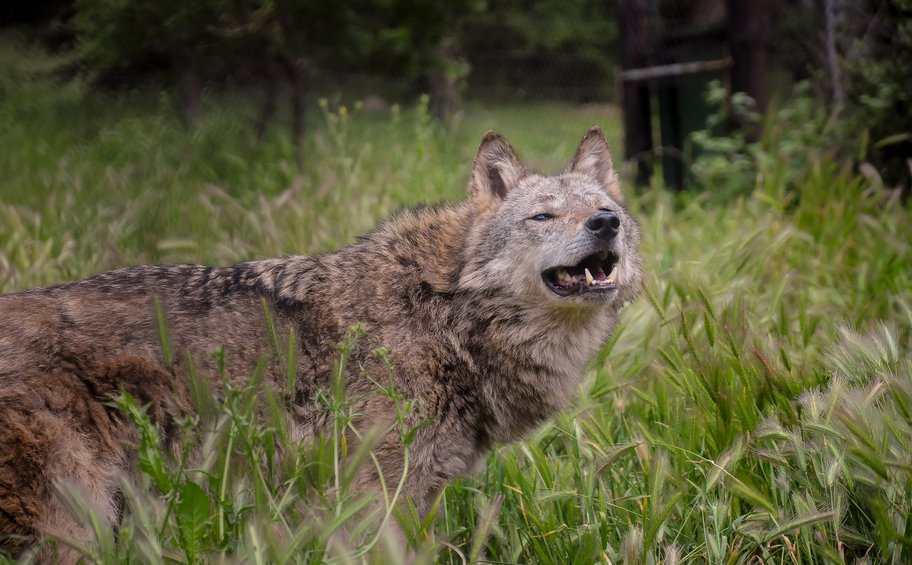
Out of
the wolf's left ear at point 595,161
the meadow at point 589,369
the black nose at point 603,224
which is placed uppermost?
the wolf's left ear at point 595,161

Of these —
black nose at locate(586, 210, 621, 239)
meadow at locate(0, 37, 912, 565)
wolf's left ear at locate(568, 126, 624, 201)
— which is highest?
wolf's left ear at locate(568, 126, 624, 201)

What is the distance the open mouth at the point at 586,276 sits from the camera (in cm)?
380

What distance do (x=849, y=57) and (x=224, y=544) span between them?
25.9 ft

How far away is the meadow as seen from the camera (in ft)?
8.45

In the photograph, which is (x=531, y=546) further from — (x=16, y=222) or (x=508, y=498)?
(x=16, y=222)

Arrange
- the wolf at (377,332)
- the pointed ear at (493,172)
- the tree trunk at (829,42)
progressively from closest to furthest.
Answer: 1. the wolf at (377,332)
2. the pointed ear at (493,172)
3. the tree trunk at (829,42)

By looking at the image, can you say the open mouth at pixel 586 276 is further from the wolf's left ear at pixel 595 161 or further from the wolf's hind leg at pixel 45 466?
the wolf's hind leg at pixel 45 466

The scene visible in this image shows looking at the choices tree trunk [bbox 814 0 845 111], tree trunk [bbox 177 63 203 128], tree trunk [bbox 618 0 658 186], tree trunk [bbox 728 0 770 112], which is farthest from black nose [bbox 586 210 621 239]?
tree trunk [bbox 618 0 658 186]

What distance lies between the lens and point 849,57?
834 centimetres

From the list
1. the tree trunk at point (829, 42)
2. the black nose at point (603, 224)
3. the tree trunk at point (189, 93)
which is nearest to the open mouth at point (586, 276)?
the black nose at point (603, 224)

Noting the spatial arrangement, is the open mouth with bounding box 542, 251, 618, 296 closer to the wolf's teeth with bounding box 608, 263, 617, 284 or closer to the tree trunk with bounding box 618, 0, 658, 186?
the wolf's teeth with bounding box 608, 263, 617, 284

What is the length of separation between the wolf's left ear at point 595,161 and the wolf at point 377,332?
13 cm

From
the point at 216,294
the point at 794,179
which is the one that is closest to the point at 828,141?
the point at 794,179

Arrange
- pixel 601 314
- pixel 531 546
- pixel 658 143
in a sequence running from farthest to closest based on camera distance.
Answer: pixel 658 143 < pixel 601 314 < pixel 531 546
